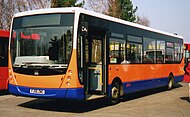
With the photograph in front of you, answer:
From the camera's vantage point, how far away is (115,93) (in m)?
11.8

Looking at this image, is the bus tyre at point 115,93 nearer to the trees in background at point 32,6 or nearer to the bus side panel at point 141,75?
the bus side panel at point 141,75

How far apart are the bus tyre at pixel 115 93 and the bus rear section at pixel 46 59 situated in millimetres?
2278

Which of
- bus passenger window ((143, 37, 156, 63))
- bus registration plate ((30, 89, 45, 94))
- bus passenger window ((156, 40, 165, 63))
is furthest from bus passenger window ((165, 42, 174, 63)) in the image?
bus registration plate ((30, 89, 45, 94))

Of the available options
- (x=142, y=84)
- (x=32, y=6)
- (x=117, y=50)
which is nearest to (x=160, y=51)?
(x=142, y=84)

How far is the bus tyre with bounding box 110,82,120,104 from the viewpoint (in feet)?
37.9

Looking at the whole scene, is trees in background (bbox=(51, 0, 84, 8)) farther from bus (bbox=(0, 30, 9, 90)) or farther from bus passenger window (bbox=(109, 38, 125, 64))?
bus passenger window (bbox=(109, 38, 125, 64))

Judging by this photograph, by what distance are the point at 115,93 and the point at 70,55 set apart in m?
3.11

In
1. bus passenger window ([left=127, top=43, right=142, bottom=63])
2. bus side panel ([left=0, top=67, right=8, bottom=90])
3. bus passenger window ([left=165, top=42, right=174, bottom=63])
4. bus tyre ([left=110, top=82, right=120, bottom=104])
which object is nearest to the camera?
bus tyre ([left=110, top=82, right=120, bottom=104])

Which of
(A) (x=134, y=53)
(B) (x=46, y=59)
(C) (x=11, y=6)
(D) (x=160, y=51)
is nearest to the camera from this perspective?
(B) (x=46, y=59)

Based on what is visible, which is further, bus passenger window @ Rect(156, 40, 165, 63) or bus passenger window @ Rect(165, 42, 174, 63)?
bus passenger window @ Rect(165, 42, 174, 63)

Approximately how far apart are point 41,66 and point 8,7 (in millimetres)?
21460

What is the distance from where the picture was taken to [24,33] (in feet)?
33.5

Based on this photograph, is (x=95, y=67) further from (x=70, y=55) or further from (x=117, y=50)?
(x=70, y=55)

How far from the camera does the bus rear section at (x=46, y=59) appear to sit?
30.8 ft
